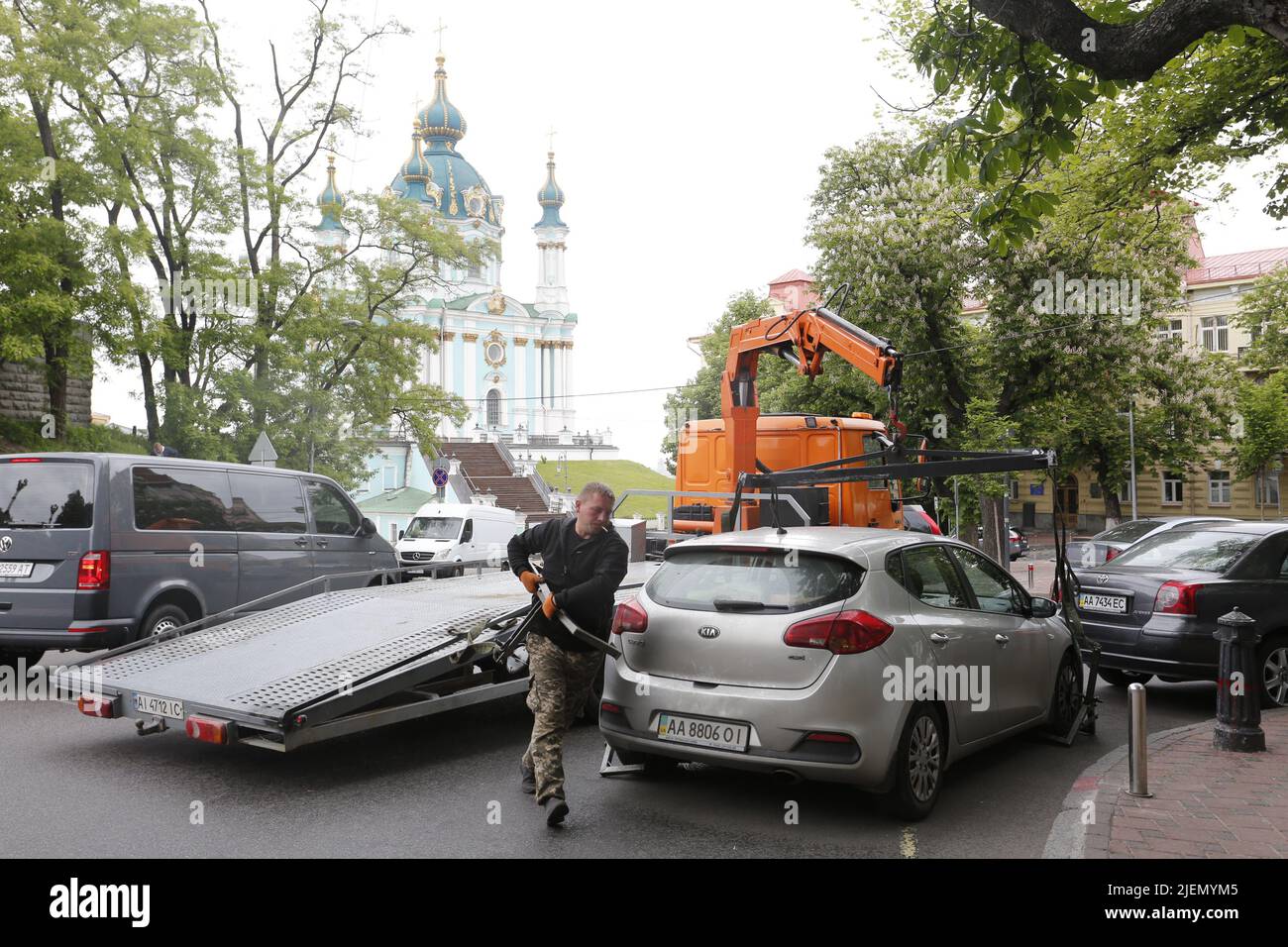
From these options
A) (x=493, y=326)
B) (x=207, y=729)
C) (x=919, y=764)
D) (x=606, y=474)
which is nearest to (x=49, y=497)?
(x=207, y=729)

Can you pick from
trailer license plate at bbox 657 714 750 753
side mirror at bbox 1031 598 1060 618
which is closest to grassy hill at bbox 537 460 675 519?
side mirror at bbox 1031 598 1060 618

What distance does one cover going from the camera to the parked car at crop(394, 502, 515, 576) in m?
27.1

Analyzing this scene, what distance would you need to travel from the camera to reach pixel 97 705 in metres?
6.64

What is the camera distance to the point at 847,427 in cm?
1465

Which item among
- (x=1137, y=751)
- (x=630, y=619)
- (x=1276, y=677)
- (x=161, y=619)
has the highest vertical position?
(x=630, y=619)

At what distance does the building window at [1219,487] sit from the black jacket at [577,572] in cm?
5136

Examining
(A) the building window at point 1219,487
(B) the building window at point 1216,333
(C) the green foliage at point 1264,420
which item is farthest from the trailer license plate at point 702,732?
(B) the building window at point 1216,333

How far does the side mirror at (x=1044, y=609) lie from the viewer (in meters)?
7.30

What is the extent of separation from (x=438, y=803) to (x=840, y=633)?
241 cm

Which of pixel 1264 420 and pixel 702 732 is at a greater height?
pixel 1264 420

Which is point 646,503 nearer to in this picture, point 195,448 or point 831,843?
point 195,448

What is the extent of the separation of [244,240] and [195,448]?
20.5 feet

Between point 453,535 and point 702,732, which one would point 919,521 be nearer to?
point 453,535

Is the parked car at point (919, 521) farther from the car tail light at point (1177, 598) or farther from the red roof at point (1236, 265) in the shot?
the red roof at point (1236, 265)
